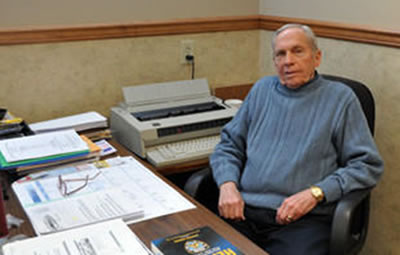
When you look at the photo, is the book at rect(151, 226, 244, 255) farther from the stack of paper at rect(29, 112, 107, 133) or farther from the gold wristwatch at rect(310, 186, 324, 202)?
the stack of paper at rect(29, 112, 107, 133)

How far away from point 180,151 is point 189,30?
2.64 feet

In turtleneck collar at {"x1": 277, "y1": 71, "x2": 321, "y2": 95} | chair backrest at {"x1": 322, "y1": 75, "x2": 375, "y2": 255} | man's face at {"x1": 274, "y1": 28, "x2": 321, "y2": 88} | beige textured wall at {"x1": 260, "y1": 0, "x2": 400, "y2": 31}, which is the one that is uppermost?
beige textured wall at {"x1": 260, "y1": 0, "x2": 400, "y2": 31}

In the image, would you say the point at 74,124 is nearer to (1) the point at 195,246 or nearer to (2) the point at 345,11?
(1) the point at 195,246

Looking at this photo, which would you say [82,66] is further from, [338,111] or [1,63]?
[338,111]

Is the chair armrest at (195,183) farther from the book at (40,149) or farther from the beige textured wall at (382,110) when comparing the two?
the beige textured wall at (382,110)

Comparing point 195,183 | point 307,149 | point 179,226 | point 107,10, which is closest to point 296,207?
point 307,149

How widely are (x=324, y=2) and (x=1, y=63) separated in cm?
151

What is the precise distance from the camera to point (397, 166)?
195cm

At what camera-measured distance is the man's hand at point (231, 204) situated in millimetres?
1626

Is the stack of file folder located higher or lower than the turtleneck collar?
lower

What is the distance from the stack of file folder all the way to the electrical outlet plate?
87 cm

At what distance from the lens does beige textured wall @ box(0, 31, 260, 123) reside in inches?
85.0

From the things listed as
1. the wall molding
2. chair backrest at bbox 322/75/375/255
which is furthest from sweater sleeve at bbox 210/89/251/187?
the wall molding

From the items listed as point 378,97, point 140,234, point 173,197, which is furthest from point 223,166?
point 378,97
